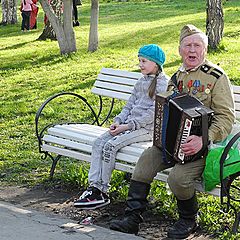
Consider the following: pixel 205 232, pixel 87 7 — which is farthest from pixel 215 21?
pixel 87 7

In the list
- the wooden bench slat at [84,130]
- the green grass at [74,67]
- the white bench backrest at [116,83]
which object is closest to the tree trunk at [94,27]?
the green grass at [74,67]

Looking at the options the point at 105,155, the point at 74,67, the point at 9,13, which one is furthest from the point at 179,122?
the point at 9,13

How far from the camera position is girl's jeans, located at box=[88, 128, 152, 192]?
20.5ft

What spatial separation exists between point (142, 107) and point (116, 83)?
141 centimetres

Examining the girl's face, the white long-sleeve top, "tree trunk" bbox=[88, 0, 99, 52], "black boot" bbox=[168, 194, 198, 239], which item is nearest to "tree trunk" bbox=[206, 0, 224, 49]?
"tree trunk" bbox=[88, 0, 99, 52]

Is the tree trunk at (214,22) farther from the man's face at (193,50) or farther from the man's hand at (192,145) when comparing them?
the man's hand at (192,145)

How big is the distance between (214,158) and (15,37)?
18.0 m

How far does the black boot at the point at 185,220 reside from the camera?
5.57 m

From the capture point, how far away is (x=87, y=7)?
3281 cm

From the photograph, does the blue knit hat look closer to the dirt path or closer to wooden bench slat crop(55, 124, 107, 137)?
wooden bench slat crop(55, 124, 107, 137)

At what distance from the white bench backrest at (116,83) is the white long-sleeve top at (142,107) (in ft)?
3.25

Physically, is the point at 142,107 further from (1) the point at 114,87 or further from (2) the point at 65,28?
(2) the point at 65,28

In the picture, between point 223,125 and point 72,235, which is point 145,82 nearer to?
point 223,125

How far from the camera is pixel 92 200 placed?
618cm
